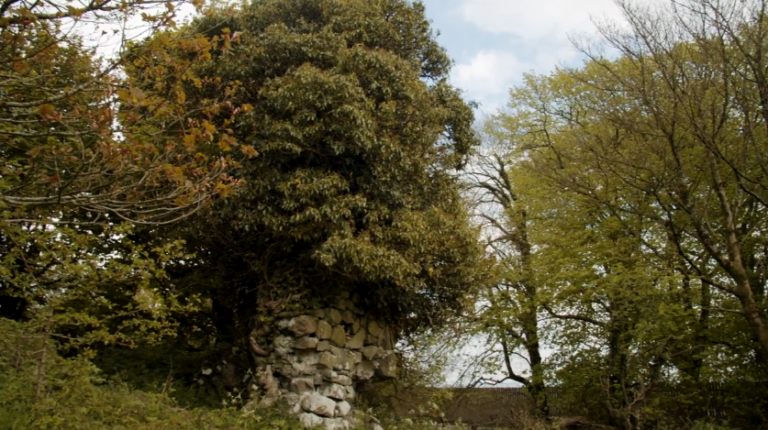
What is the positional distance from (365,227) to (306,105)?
184 cm

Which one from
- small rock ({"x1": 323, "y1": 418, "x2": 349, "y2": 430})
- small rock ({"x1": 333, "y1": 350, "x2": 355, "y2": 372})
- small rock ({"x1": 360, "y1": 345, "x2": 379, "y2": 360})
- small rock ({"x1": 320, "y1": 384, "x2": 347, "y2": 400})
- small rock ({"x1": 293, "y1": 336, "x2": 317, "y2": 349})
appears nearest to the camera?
small rock ({"x1": 323, "y1": 418, "x2": 349, "y2": 430})

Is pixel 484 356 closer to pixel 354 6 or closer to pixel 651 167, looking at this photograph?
pixel 651 167

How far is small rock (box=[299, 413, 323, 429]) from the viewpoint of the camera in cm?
796

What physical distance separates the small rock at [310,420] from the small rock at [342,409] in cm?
40

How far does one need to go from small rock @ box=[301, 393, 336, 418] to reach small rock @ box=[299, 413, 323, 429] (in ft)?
0.27

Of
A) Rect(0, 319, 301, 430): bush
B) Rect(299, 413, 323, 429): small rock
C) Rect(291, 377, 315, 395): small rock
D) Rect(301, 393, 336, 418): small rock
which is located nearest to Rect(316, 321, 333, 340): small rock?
Rect(291, 377, 315, 395): small rock

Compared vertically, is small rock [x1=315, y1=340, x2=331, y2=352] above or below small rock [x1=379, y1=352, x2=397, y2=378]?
above

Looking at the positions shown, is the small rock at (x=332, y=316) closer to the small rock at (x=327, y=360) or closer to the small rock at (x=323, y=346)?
the small rock at (x=323, y=346)

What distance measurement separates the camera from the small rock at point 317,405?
820 centimetres

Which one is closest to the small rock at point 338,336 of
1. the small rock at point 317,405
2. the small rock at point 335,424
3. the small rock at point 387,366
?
the small rock at point 317,405

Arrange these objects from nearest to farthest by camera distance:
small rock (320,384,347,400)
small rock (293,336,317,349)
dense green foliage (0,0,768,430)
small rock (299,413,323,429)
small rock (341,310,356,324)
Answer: dense green foliage (0,0,768,430), small rock (299,413,323,429), small rock (293,336,317,349), small rock (320,384,347,400), small rock (341,310,356,324)

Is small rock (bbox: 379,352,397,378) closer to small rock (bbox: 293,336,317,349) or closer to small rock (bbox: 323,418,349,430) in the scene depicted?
small rock (bbox: 323,418,349,430)

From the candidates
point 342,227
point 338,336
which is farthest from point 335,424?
point 342,227

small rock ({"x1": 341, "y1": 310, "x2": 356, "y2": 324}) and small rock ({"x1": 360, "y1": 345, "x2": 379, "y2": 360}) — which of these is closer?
small rock ({"x1": 341, "y1": 310, "x2": 356, "y2": 324})
